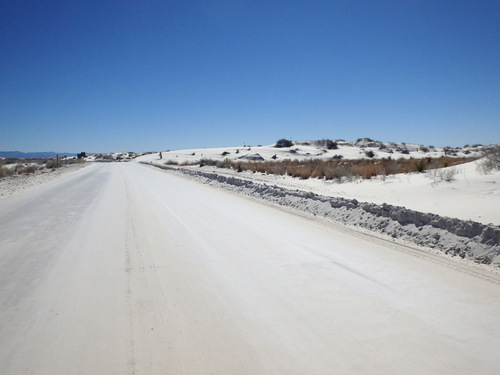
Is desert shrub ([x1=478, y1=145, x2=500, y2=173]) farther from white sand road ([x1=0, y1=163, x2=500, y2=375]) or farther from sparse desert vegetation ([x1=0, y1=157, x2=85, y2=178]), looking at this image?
sparse desert vegetation ([x1=0, y1=157, x2=85, y2=178])

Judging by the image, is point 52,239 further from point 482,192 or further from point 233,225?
point 482,192

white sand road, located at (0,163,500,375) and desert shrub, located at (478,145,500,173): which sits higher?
desert shrub, located at (478,145,500,173)

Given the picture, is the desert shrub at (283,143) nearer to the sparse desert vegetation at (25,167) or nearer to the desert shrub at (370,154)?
the desert shrub at (370,154)

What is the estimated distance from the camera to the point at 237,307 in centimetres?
391

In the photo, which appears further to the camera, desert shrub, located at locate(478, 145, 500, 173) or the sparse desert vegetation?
the sparse desert vegetation

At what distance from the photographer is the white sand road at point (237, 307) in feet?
9.57

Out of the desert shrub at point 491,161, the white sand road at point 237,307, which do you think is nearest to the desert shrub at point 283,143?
the desert shrub at point 491,161

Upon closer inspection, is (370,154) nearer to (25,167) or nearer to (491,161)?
(491,161)

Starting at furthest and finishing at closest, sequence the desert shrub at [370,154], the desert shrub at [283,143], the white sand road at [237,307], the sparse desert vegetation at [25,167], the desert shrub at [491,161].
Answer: the desert shrub at [283,143], the desert shrub at [370,154], the sparse desert vegetation at [25,167], the desert shrub at [491,161], the white sand road at [237,307]

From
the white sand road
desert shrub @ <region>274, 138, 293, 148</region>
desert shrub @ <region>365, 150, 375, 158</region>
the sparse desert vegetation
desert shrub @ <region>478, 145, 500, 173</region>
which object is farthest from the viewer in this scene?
desert shrub @ <region>274, 138, 293, 148</region>

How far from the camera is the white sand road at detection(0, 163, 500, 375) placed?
2918 mm

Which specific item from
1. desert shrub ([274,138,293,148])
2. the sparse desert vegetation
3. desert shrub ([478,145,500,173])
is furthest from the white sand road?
desert shrub ([274,138,293,148])

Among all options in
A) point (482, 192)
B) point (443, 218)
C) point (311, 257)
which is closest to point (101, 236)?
point (311, 257)

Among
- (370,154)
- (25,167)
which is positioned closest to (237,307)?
(25,167)
